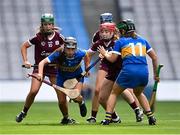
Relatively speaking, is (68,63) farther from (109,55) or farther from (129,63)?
(129,63)

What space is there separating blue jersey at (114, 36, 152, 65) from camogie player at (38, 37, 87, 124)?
1026mm

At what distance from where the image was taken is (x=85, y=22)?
4119 cm

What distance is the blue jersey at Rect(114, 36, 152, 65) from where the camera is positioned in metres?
17.8

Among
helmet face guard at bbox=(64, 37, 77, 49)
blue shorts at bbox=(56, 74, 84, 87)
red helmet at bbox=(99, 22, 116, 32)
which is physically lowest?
blue shorts at bbox=(56, 74, 84, 87)

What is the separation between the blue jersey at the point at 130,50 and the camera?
17.8 m

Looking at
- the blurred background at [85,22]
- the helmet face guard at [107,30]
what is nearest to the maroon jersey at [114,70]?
the helmet face guard at [107,30]

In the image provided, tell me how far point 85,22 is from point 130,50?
23417 millimetres

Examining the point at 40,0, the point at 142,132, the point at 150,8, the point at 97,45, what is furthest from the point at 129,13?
the point at 142,132

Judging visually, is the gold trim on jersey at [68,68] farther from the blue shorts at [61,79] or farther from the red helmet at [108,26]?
the red helmet at [108,26]

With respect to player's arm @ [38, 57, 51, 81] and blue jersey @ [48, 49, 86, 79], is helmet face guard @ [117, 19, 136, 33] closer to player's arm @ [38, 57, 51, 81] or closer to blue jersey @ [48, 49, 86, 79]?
blue jersey @ [48, 49, 86, 79]

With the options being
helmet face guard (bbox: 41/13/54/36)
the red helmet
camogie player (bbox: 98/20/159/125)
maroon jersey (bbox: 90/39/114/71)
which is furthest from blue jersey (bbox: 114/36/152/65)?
helmet face guard (bbox: 41/13/54/36)

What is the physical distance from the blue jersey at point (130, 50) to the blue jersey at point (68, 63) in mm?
1059

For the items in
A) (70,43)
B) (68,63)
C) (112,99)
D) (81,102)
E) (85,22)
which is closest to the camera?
(112,99)

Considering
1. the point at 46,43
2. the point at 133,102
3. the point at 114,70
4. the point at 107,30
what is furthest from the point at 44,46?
the point at 133,102
